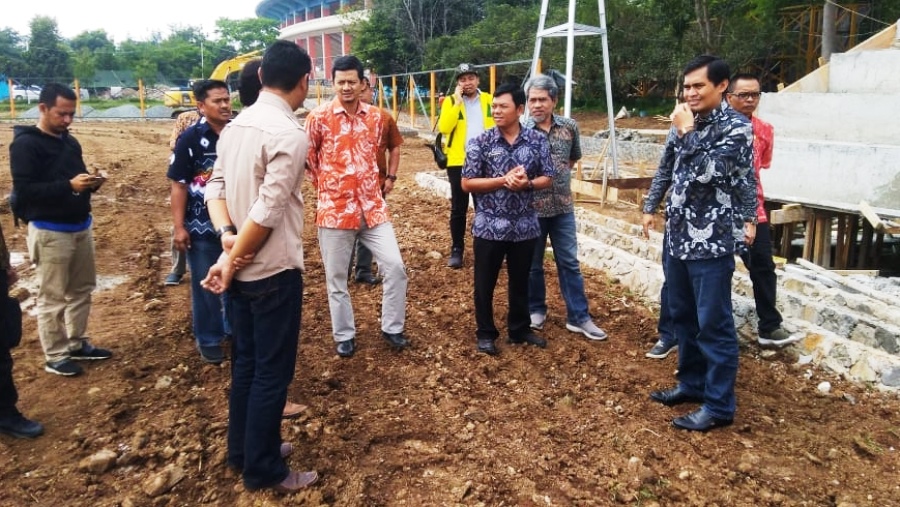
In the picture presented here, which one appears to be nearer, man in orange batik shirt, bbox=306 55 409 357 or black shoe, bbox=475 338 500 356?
man in orange batik shirt, bbox=306 55 409 357

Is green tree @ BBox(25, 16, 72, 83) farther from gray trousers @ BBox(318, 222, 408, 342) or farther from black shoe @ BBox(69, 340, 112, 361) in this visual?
gray trousers @ BBox(318, 222, 408, 342)

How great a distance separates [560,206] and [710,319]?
1521 millimetres

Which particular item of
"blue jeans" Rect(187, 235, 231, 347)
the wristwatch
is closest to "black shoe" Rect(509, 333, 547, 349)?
"blue jeans" Rect(187, 235, 231, 347)

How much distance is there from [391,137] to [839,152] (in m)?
5.96

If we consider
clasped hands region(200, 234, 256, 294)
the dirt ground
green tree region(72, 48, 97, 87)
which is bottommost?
the dirt ground

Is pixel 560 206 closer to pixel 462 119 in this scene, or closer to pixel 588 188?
pixel 462 119

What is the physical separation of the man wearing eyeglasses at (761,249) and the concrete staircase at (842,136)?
4.36 meters

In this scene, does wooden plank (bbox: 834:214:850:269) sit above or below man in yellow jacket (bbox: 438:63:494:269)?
below

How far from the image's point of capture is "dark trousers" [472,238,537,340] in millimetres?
4332

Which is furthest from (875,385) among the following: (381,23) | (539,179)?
(381,23)

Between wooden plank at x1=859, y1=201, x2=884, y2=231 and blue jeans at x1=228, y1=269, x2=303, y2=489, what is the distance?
7.02m

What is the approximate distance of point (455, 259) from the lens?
21.3 ft

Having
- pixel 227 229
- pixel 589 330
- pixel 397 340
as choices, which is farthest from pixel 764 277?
pixel 227 229

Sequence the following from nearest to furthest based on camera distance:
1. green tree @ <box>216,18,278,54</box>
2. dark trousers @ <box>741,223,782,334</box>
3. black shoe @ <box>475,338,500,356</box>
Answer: dark trousers @ <box>741,223,782,334</box>, black shoe @ <box>475,338,500,356</box>, green tree @ <box>216,18,278,54</box>
